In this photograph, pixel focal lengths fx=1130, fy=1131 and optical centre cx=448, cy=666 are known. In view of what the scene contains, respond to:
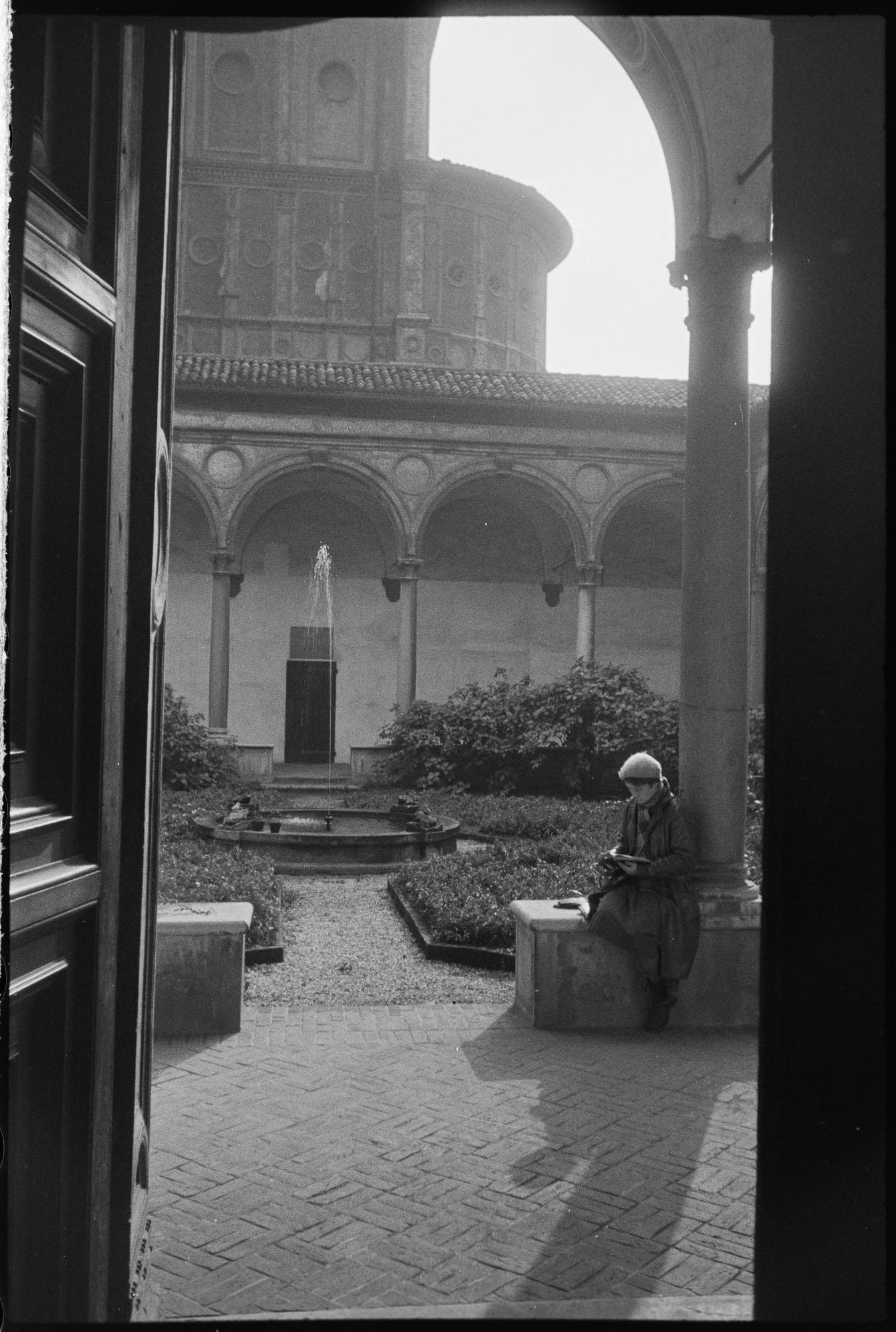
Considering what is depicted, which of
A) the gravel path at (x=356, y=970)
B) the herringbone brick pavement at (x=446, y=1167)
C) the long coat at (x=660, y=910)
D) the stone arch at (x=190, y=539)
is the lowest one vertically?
the gravel path at (x=356, y=970)

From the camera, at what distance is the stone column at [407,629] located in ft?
64.4

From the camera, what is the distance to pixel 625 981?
17.2 feet

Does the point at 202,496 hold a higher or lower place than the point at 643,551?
higher

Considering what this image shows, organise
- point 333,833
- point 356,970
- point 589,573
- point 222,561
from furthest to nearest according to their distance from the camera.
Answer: point 589,573 < point 222,561 < point 333,833 < point 356,970

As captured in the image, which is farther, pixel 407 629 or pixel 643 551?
pixel 643 551

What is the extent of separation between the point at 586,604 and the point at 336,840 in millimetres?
11059

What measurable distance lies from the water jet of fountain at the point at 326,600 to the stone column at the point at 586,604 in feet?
16.0

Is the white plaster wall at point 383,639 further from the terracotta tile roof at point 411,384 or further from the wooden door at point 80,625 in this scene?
the wooden door at point 80,625

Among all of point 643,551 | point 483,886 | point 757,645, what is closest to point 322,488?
point 643,551

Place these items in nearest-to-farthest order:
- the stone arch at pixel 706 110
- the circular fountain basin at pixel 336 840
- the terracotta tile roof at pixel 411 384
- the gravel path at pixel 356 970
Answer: the stone arch at pixel 706 110 < the gravel path at pixel 356 970 < the circular fountain basin at pixel 336 840 < the terracotta tile roof at pixel 411 384

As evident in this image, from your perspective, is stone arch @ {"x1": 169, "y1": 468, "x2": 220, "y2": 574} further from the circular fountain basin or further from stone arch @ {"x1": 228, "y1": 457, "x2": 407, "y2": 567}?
the circular fountain basin

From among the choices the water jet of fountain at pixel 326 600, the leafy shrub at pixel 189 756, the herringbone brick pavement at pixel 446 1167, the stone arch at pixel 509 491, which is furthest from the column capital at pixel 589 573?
the herringbone brick pavement at pixel 446 1167

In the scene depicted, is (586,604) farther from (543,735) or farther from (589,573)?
(543,735)

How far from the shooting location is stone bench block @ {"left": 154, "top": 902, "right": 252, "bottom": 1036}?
16.5 ft
